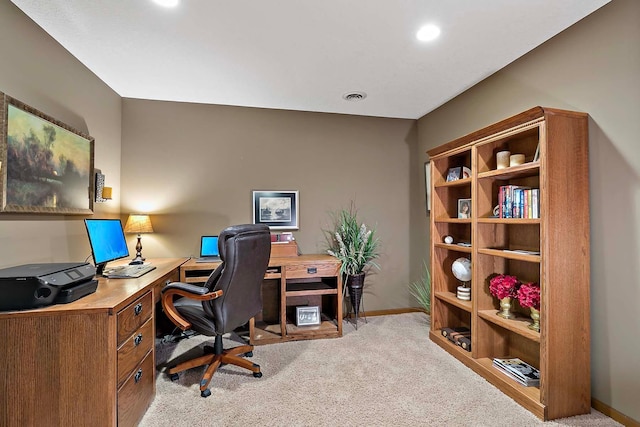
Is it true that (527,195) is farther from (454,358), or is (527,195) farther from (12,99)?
(12,99)

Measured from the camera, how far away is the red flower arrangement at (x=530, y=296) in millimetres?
2205

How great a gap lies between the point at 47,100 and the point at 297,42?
1800 millimetres

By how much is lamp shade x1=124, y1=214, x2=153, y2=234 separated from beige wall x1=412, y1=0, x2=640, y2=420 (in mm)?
3660

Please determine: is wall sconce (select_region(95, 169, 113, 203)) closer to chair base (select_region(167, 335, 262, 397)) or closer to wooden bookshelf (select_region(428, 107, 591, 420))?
chair base (select_region(167, 335, 262, 397))

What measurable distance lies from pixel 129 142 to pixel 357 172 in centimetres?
258

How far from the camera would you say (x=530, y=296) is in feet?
7.27

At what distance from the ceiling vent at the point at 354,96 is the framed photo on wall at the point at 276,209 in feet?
3.94

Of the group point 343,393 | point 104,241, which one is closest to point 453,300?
point 343,393

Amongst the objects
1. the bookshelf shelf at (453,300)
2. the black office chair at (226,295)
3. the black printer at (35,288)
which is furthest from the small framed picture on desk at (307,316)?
the black printer at (35,288)

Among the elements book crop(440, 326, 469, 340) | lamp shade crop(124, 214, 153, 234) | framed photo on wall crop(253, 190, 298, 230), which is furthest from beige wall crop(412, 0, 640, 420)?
lamp shade crop(124, 214, 153, 234)

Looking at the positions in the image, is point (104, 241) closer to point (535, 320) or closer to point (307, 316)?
point (307, 316)

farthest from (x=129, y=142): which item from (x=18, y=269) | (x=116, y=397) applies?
(x=116, y=397)

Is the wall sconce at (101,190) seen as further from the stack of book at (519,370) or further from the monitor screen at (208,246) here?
the stack of book at (519,370)

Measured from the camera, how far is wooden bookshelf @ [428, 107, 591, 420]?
6.44ft
